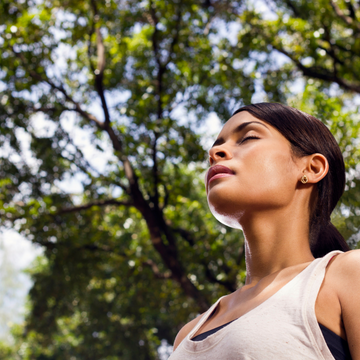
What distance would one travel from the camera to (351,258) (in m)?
1.27

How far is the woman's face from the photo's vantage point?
1.55 metres

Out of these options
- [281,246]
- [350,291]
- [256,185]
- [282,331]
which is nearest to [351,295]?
[350,291]

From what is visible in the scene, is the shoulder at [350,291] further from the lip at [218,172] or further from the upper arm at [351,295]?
the lip at [218,172]

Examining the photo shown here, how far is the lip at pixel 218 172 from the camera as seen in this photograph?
5.29 feet

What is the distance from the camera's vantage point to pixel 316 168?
5.46 feet

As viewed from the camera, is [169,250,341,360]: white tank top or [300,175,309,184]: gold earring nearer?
[169,250,341,360]: white tank top

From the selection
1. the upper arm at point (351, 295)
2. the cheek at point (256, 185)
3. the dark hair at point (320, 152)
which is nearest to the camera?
the upper arm at point (351, 295)

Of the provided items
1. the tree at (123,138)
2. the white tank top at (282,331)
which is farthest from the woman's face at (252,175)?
the tree at (123,138)

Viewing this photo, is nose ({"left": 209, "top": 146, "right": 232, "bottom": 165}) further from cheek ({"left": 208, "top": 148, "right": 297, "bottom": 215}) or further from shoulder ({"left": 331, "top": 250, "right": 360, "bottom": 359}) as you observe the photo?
shoulder ({"left": 331, "top": 250, "right": 360, "bottom": 359})

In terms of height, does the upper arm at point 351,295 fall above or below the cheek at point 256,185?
below

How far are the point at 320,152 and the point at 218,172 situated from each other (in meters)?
0.46

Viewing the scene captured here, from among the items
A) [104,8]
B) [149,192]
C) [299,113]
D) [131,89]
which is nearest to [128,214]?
[149,192]

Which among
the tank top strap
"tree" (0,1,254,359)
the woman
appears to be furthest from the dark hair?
"tree" (0,1,254,359)

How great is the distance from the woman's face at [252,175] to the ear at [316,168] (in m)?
0.04
